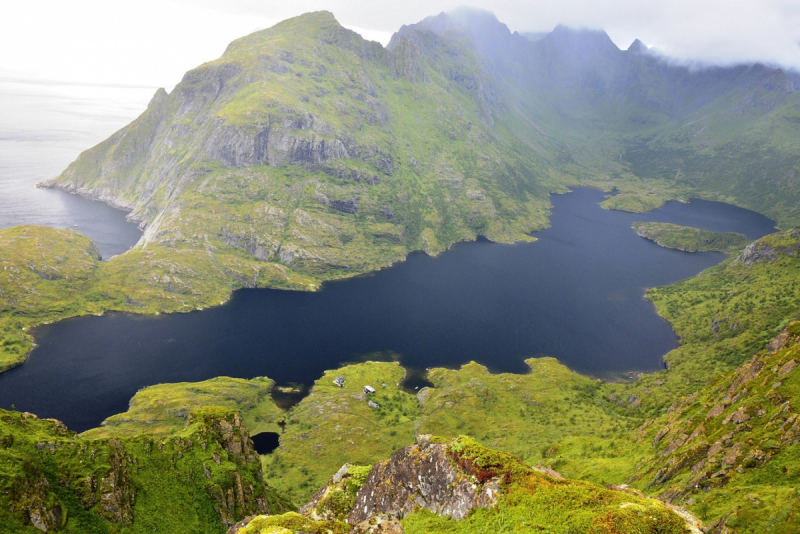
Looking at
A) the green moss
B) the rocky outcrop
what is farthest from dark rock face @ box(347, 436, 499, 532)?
the green moss

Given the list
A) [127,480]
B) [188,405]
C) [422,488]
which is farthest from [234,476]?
[188,405]

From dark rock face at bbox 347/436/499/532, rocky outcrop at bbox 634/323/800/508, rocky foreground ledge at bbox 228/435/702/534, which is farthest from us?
rocky outcrop at bbox 634/323/800/508

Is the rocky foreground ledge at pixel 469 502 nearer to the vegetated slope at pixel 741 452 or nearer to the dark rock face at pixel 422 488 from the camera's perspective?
the dark rock face at pixel 422 488

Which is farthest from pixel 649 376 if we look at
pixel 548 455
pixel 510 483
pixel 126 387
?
pixel 126 387

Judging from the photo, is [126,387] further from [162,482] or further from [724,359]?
[724,359]

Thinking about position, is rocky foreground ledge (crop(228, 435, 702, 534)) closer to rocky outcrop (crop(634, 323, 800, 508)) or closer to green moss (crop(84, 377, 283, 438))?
rocky outcrop (crop(634, 323, 800, 508))

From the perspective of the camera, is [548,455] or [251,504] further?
[548,455]

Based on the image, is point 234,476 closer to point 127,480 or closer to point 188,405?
point 127,480
